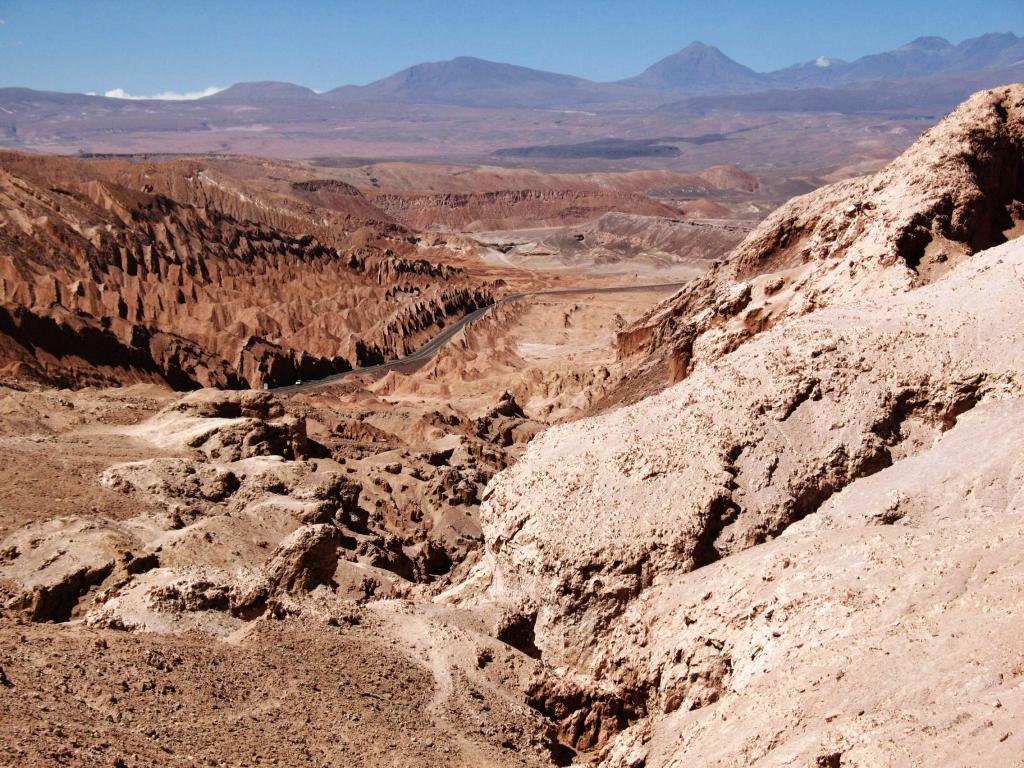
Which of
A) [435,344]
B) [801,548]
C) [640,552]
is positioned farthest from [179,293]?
[801,548]

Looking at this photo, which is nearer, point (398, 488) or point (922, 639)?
point (922, 639)

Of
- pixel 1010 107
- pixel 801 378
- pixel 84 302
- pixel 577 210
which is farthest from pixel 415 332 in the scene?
pixel 577 210

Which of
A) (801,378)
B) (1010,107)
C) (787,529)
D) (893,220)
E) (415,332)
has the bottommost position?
(415,332)

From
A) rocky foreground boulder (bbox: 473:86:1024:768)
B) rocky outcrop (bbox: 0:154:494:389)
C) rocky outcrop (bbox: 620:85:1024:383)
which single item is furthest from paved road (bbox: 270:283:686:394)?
rocky foreground boulder (bbox: 473:86:1024:768)

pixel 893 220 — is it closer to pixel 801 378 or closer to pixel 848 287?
pixel 848 287

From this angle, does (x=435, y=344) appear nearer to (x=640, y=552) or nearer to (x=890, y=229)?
(x=890, y=229)

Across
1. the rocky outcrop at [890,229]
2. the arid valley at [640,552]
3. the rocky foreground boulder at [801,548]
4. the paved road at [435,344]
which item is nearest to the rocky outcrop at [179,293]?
the paved road at [435,344]

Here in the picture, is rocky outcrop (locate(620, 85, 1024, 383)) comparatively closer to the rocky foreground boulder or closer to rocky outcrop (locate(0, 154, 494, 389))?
the rocky foreground boulder

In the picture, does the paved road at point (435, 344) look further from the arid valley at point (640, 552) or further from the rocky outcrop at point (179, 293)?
the arid valley at point (640, 552)
